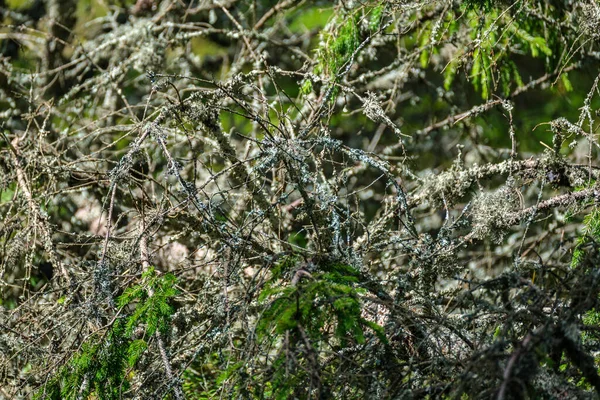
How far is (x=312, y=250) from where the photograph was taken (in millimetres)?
3395

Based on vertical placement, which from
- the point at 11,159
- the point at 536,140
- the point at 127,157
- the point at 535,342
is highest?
the point at 536,140

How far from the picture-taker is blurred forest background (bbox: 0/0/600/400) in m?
2.27

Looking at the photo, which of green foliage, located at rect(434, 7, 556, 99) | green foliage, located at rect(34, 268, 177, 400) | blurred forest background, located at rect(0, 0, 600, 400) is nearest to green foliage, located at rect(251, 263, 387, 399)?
blurred forest background, located at rect(0, 0, 600, 400)

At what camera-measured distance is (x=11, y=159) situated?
4055mm

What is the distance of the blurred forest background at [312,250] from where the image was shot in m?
2.27

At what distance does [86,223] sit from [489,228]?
304cm

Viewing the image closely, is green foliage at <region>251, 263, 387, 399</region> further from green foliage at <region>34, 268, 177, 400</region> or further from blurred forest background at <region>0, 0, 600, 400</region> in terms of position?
green foliage at <region>34, 268, 177, 400</region>

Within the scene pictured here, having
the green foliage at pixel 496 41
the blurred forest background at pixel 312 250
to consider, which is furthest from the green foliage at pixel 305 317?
the green foliage at pixel 496 41

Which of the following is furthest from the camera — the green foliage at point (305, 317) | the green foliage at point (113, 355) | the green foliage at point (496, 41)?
the green foliage at point (496, 41)

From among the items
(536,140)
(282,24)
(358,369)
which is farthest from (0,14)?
(358,369)

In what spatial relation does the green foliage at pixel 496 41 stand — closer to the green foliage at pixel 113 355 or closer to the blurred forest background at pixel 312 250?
the blurred forest background at pixel 312 250

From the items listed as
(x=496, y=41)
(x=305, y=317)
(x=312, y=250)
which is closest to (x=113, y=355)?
(x=305, y=317)

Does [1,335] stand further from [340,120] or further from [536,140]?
[536,140]

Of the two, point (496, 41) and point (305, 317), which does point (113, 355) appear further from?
point (496, 41)
